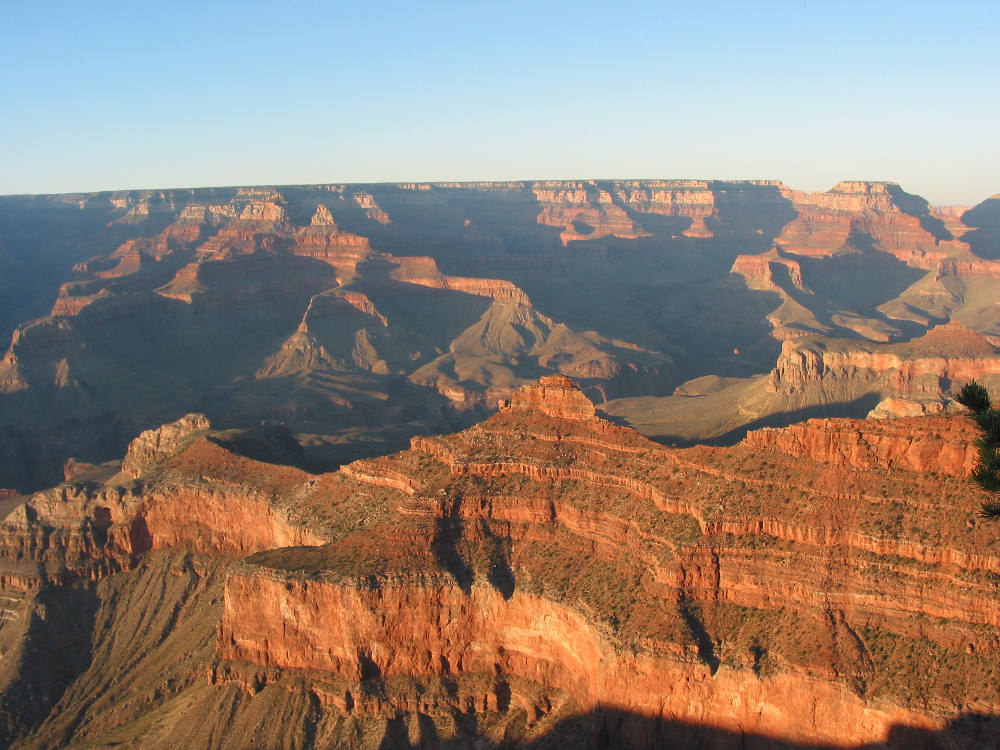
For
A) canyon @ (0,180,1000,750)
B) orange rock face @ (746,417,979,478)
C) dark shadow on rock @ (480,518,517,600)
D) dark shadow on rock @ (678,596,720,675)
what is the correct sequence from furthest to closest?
dark shadow on rock @ (480,518,517,600) < orange rock face @ (746,417,979,478) < dark shadow on rock @ (678,596,720,675) < canyon @ (0,180,1000,750)

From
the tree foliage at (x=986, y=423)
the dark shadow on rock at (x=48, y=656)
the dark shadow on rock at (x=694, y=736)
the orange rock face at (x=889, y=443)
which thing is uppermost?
the tree foliage at (x=986, y=423)

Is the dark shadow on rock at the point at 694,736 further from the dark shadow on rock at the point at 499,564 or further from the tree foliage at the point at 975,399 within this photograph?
the tree foliage at the point at 975,399

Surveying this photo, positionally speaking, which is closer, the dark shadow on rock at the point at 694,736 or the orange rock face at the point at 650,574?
the dark shadow on rock at the point at 694,736

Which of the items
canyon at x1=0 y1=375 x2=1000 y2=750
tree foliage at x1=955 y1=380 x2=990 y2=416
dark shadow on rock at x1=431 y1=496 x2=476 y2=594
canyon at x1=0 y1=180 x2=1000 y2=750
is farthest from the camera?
dark shadow on rock at x1=431 y1=496 x2=476 y2=594

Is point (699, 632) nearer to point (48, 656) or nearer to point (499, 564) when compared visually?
point (499, 564)

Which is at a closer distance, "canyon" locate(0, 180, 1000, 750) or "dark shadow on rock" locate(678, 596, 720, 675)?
"canyon" locate(0, 180, 1000, 750)

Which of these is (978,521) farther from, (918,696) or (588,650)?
(588,650)

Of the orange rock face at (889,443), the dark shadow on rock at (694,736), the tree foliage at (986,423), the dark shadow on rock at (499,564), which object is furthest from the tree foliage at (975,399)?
the dark shadow on rock at (499,564)

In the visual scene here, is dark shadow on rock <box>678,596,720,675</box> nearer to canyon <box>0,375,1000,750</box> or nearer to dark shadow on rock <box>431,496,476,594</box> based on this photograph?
canyon <box>0,375,1000,750</box>

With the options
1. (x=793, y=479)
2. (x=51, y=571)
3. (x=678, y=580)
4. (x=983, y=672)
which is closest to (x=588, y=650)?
(x=678, y=580)

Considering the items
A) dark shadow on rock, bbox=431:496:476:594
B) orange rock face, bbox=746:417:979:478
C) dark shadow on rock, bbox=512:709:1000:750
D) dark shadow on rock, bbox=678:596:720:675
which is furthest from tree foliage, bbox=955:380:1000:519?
dark shadow on rock, bbox=431:496:476:594
